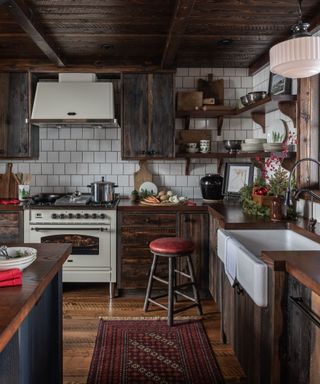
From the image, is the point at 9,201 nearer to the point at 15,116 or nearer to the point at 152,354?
the point at 15,116

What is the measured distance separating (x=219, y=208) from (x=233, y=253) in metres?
1.26

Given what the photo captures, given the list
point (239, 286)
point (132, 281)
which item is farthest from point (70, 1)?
point (132, 281)

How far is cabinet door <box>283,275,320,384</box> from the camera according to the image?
4.91ft

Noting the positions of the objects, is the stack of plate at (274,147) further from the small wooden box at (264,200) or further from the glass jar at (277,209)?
the glass jar at (277,209)

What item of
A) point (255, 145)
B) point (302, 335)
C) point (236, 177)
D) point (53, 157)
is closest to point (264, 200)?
point (255, 145)

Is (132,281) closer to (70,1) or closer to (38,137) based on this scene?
(38,137)

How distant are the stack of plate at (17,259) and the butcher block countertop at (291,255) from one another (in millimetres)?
999

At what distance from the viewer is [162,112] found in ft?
13.7

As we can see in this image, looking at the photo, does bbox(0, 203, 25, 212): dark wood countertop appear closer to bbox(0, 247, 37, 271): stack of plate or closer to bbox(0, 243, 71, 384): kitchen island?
bbox(0, 243, 71, 384): kitchen island

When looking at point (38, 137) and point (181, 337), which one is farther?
point (38, 137)

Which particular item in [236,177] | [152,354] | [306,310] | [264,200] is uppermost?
[236,177]

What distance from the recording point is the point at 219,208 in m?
3.53

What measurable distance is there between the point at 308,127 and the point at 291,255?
146cm

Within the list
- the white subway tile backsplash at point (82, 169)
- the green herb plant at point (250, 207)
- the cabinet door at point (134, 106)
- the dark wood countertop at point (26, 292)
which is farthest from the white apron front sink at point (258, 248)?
the white subway tile backsplash at point (82, 169)
